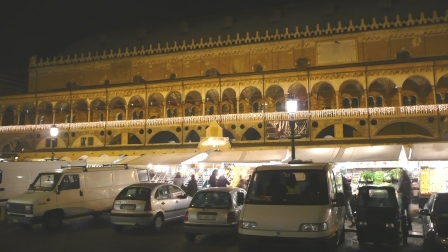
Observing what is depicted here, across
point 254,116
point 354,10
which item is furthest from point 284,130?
point 354,10

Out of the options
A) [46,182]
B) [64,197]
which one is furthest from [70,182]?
[46,182]

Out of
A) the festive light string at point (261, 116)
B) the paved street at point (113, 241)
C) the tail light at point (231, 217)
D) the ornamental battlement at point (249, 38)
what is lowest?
the paved street at point (113, 241)

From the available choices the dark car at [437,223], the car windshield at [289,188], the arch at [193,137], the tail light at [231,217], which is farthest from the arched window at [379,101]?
the car windshield at [289,188]

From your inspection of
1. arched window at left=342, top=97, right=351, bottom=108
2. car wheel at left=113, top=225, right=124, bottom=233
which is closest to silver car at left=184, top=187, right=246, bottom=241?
car wheel at left=113, top=225, right=124, bottom=233

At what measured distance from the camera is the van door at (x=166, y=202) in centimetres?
1262

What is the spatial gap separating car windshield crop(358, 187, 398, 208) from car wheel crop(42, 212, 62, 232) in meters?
9.75

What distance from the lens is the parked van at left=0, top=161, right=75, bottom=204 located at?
52.4 feet

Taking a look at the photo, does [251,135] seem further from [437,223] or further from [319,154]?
[437,223]

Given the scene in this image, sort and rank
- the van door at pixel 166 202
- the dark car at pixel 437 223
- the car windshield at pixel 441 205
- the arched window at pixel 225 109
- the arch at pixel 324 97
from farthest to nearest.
A: the arched window at pixel 225 109
the arch at pixel 324 97
the van door at pixel 166 202
the car windshield at pixel 441 205
the dark car at pixel 437 223

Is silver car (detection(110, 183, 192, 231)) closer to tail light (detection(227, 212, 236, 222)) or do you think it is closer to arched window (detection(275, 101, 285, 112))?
tail light (detection(227, 212, 236, 222))

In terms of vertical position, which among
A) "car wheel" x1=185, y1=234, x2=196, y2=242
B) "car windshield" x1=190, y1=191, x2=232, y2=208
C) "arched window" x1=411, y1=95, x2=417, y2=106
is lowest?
"car wheel" x1=185, y1=234, x2=196, y2=242

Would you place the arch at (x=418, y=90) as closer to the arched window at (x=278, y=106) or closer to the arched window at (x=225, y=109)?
the arched window at (x=278, y=106)

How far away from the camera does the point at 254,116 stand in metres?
28.5

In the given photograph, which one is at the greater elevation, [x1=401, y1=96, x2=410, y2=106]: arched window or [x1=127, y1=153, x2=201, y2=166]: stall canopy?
[x1=401, y1=96, x2=410, y2=106]: arched window
